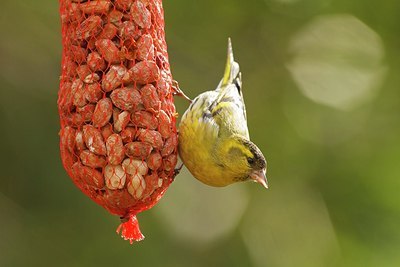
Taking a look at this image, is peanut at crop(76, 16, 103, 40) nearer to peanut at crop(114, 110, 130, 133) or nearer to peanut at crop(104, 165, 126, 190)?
peanut at crop(114, 110, 130, 133)

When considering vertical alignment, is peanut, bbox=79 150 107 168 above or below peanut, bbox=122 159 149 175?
above

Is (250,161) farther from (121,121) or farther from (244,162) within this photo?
(121,121)

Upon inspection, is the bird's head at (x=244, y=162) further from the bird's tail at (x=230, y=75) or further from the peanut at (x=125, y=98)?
the bird's tail at (x=230, y=75)

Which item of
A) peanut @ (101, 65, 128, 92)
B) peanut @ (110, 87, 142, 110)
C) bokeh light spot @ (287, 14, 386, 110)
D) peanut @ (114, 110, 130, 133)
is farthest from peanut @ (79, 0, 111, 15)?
bokeh light spot @ (287, 14, 386, 110)

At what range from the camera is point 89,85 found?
397 cm

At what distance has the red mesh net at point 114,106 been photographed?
395cm

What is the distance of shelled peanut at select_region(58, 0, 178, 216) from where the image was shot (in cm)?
395

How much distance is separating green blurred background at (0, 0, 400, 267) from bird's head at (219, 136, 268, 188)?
2.14 meters

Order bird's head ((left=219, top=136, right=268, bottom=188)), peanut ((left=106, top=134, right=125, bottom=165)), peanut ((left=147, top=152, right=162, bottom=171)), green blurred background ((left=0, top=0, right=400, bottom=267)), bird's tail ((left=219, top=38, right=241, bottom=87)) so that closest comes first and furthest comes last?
peanut ((left=106, top=134, right=125, bottom=165))
peanut ((left=147, top=152, right=162, bottom=171))
bird's head ((left=219, top=136, right=268, bottom=188))
bird's tail ((left=219, top=38, right=241, bottom=87))
green blurred background ((left=0, top=0, right=400, bottom=267))

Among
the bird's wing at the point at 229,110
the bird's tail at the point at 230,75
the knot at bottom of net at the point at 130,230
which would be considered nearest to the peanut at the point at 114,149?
Result: the knot at bottom of net at the point at 130,230

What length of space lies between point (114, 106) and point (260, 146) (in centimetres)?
298

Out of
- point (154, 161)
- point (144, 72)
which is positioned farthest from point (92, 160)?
point (144, 72)

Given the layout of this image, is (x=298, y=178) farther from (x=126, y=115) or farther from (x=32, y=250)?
(x=126, y=115)

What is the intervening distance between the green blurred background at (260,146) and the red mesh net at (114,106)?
7.95 feet
